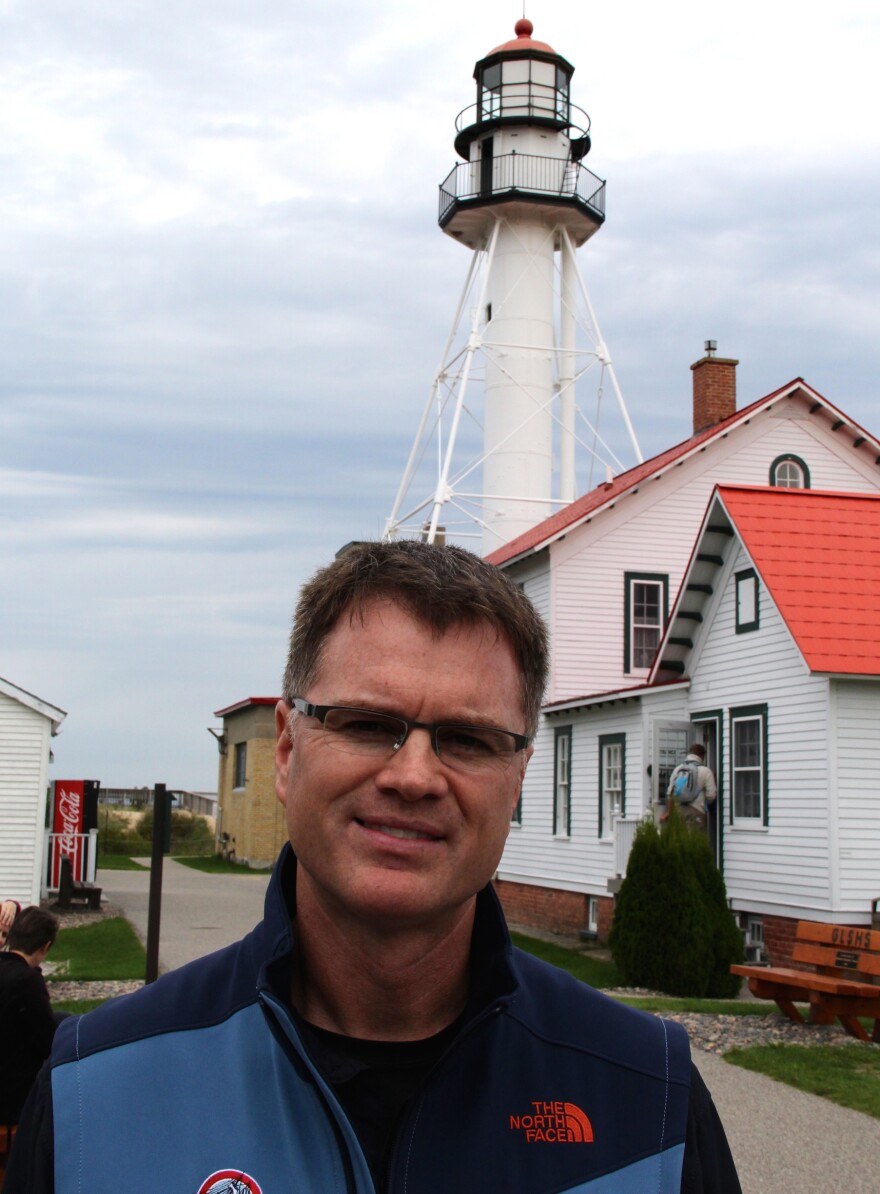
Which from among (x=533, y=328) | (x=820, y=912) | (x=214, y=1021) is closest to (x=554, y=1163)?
(x=214, y=1021)

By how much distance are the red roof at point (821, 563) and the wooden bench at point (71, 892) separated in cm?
1414

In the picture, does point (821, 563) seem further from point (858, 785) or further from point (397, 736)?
point (397, 736)

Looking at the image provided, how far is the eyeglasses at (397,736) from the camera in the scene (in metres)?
2.38

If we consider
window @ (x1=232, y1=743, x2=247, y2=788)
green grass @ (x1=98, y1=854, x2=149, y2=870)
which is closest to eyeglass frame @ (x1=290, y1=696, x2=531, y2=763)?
green grass @ (x1=98, y1=854, x2=149, y2=870)

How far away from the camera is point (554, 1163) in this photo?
2.30 m

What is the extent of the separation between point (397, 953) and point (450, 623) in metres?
0.58

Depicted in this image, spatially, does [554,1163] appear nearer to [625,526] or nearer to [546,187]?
[625,526]

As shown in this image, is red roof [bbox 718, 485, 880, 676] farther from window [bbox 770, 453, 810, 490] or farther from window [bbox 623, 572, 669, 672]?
window [bbox 623, 572, 669, 672]

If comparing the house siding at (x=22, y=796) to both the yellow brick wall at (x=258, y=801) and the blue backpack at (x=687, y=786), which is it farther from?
the yellow brick wall at (x=258, y=801)

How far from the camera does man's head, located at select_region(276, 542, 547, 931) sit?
2.35 m

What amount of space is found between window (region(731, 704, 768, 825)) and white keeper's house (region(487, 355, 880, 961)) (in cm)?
3

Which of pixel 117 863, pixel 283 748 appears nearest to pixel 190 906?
pixel 117 863

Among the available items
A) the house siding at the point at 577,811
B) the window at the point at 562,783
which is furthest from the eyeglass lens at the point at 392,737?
the window at the point at 562,783

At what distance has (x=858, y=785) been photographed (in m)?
17.6
